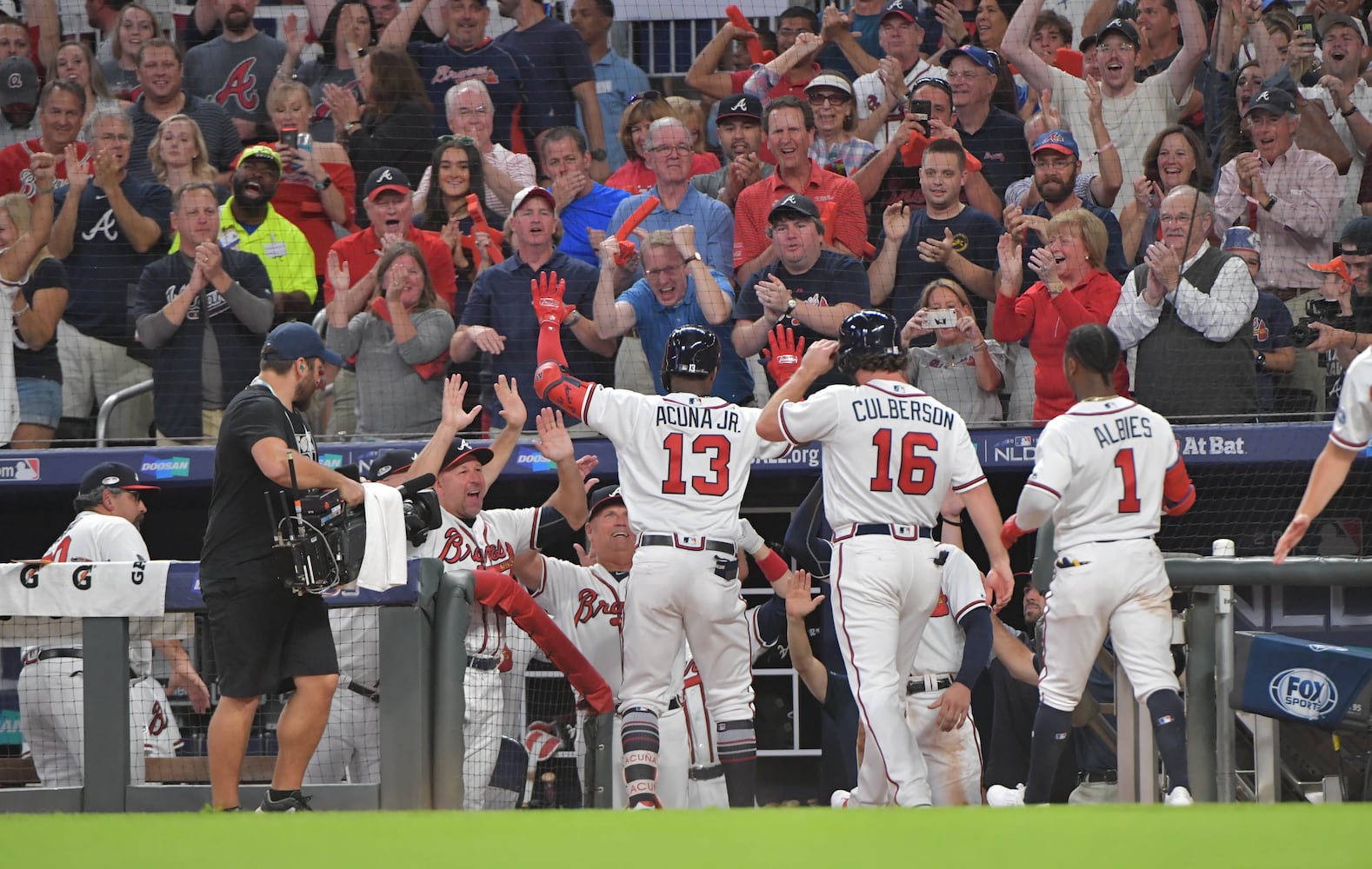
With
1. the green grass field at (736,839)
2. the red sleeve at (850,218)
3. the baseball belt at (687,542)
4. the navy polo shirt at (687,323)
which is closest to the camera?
the green grass field at (736,839)

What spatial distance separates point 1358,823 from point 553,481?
4750mm

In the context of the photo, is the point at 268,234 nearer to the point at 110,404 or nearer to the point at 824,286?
the point at 110,404

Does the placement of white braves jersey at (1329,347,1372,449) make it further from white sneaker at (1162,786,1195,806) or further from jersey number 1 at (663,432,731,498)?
jersey number 1 at (663,432,731,498)

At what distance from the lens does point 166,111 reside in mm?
8062

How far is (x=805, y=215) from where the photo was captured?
262 inches

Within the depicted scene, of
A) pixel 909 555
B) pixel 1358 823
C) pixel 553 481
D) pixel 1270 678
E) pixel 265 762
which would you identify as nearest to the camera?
pixel 1358 823

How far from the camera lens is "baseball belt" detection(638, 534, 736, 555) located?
5051mm

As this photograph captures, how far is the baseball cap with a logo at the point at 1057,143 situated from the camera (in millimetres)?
6969

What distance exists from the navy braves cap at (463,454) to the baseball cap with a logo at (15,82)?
13.2ft

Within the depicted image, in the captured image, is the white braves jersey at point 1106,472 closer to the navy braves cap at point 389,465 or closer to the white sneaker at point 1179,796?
the white sneaker at point 1179,796

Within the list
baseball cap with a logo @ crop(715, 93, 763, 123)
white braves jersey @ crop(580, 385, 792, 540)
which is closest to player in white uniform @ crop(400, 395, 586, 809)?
white braves jersey @ crop(580, 385, 792, 540)

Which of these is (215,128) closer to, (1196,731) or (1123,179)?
(1123,179)

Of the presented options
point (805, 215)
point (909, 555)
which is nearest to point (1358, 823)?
point (909, 555)

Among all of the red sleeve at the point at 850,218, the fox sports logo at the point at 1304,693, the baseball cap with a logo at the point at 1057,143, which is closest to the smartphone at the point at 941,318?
the red sleeve at the point at 850,218
